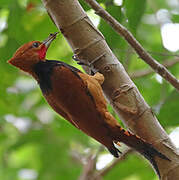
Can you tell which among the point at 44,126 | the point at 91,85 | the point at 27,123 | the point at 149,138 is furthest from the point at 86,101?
the point at 27,123

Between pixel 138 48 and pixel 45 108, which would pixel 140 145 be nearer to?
pixel 138 48

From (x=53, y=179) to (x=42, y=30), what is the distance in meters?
1.98

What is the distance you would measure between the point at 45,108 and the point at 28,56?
2929 millimetres

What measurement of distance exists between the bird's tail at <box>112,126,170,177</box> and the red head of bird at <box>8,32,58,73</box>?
1245mm

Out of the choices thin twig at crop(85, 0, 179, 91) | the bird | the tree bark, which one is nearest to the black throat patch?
the bird

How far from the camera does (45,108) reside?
6.82m

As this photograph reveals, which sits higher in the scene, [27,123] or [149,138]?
[149,138]

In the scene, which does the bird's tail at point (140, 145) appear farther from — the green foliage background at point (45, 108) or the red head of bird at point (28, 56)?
the red head of bird at point (28, 56)

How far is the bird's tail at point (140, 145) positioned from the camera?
2796 mm

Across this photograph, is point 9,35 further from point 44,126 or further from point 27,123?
point 27,123

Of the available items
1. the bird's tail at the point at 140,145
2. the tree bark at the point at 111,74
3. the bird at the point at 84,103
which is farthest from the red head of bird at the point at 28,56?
the bird's tail at the point at 140,145

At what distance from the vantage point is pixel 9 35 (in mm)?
4625

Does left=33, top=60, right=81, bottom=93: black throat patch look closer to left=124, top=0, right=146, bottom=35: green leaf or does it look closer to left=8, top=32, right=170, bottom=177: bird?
left=8, top=32, right=170, bottom=177: bird

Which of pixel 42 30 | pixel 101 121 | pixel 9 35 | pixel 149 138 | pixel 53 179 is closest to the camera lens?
pixel 149 138
